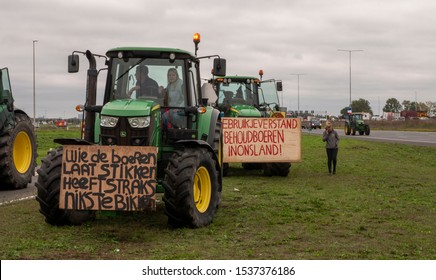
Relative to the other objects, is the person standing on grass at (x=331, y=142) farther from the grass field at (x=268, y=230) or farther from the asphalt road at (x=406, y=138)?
the asphalt road at (x=406, y=138)

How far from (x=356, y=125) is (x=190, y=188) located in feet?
154

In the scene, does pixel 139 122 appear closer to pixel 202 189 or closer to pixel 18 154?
pixel 202 189

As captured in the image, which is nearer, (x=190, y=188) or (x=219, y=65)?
(x=190, y=188)

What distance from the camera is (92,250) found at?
7.25 metres

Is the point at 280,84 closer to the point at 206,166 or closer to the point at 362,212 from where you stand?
the point at 362,212

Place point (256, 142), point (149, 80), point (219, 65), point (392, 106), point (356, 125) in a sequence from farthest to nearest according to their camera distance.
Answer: point (392, 106) < point (356, 125) < point (256, 142) < point (219, 65) < point (149, 80)

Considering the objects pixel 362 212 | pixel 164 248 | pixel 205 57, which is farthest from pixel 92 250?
pixel 362 212

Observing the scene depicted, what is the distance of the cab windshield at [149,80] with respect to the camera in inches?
377

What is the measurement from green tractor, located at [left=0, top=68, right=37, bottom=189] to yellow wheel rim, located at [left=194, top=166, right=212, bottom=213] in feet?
18.0

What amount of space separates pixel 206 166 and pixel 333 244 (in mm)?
2280

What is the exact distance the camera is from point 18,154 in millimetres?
14359

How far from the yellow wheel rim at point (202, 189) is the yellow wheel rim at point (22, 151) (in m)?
6.25

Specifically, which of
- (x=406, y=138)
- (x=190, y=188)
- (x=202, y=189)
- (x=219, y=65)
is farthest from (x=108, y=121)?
(x=406, y=138)

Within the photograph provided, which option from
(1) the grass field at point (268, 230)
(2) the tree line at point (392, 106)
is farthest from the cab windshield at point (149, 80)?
(2) the tree line at point (392, 106)
